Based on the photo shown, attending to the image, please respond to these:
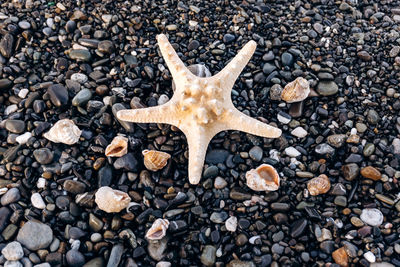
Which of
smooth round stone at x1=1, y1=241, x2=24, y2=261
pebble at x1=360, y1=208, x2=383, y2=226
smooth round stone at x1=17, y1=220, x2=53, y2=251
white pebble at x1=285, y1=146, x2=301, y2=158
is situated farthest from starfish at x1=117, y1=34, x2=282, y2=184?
smooth round stone at x1=1, y1=241, x2=24, y2=261

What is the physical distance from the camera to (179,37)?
3.87 m

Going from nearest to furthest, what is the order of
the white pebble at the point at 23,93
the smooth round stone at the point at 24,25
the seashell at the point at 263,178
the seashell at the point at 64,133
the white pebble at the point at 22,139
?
1. the seashell at the point at 263,178
2. the seashell at the point at 64,133
3. the white pebble at the point at 22,139
4. the white pebble at the point at 23,93
5. the smooth round stone at the point at 24,25

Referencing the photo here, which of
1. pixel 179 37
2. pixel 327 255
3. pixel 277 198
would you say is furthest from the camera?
pixel 179 37

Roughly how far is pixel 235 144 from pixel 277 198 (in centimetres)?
63

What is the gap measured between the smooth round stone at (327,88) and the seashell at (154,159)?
1731 millimetres

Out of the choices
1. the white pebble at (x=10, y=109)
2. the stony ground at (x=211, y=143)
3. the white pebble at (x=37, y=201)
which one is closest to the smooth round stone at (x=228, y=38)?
the stony ground at (x=211, y=143)

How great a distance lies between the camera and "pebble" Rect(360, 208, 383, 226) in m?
2.95

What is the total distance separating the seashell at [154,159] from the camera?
3.07 metres

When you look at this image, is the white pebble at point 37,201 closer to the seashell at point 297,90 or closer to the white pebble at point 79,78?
the white pebble at point 79,78

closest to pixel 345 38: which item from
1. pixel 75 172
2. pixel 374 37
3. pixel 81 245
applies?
pixel 374 37

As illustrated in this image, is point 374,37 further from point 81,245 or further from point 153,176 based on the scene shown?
point 81,245

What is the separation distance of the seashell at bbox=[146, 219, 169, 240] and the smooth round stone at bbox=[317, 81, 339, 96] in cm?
207

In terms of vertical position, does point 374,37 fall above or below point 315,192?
above

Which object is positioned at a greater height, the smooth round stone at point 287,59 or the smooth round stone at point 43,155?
Answer: the smooth round stone at point 287,59
